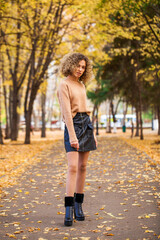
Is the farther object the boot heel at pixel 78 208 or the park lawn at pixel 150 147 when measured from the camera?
the park lawn at pixel 150 147

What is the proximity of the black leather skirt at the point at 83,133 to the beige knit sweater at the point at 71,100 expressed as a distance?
83mm

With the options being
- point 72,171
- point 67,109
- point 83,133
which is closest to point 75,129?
point 83,133

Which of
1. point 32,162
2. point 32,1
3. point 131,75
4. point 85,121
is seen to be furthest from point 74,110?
point 131,75

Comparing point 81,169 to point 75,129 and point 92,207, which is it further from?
point 92,207

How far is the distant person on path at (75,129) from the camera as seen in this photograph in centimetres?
489

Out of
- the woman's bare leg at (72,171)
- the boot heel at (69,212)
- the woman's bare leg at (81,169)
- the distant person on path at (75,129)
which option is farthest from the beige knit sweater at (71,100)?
the boot heel at (69,212)

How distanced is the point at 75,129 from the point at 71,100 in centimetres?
37

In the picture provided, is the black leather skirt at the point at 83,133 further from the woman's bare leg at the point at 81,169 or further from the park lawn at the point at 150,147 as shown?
the park lawn at the point at 150,147

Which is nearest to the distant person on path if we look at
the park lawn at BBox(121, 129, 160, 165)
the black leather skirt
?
the black leather skirt

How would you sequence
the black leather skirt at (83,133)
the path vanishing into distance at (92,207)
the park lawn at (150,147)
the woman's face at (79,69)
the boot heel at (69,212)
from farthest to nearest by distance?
the park lawn at (150,147)
the woman's face at (79,69)
the black leather skirt at (83,133)
the boot heel at (69,212)
the path vanishing into distance at (92,207)

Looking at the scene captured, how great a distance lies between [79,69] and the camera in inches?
201

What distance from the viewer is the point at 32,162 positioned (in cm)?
1295

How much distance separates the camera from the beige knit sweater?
16.0 ft

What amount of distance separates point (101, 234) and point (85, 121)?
1.43 meters
